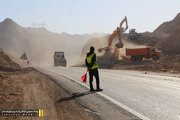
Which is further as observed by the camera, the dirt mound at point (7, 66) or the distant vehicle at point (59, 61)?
the distant vehicle at point (59, 61)

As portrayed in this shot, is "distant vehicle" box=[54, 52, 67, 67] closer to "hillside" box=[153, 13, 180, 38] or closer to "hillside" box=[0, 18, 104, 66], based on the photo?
"hillside" box=[153, 13, 180, 38]

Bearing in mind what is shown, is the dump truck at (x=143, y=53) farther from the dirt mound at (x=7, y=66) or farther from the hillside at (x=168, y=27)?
the hillside at (x=168, y=27)

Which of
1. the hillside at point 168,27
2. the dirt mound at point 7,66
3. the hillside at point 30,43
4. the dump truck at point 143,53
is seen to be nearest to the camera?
the dirt mound at point 7,66

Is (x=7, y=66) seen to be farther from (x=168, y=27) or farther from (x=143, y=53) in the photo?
(x=168, y=27)

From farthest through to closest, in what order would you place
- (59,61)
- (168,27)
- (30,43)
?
(30,43), (168,27), (59,61)

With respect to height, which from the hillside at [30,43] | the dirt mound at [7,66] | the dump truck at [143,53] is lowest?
the dirt mound at [7,66]

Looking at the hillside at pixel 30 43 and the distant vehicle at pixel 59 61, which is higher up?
the hillside at pixel 30 43

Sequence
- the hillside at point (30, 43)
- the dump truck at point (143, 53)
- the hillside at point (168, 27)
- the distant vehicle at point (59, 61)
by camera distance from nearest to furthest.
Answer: the dump truck at point (143, 53)
the distant vehicle at point (59, 61)
the hillside at point (168, 27)
the hillside at point (30, 43)

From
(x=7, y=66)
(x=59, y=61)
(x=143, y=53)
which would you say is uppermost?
(x=143, y=53)

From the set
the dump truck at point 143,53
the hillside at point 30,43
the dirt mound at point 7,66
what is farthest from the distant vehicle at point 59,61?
the hillside at point 30,43

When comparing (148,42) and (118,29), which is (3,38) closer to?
(148,42)

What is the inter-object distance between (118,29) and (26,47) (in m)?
91.3

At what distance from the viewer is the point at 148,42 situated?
7612 centimetres

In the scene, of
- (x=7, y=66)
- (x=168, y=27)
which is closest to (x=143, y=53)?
(x=7, y=66)
